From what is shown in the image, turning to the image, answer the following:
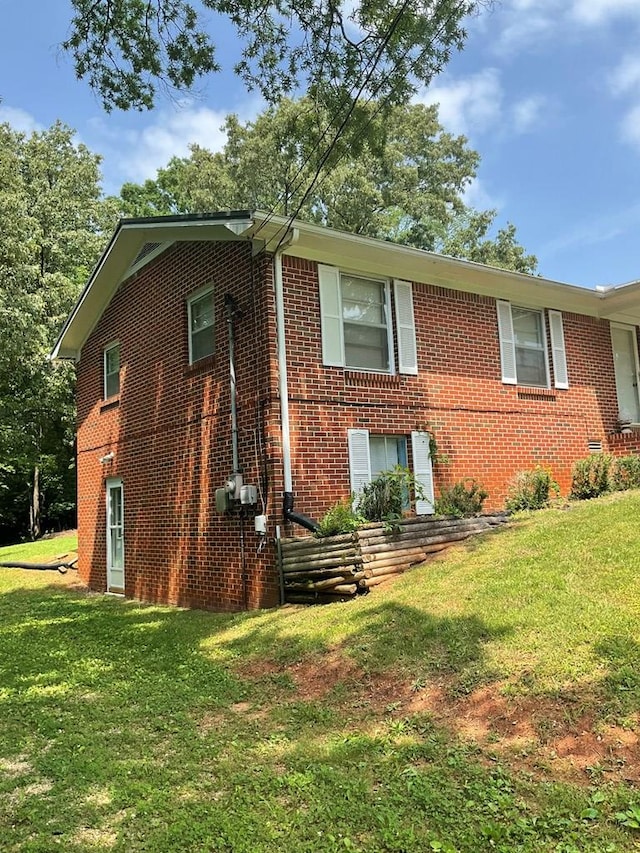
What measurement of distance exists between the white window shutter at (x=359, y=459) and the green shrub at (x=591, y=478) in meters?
3.57

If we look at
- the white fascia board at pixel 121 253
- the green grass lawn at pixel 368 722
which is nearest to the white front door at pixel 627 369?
the green grass lawn at pixel 368 722

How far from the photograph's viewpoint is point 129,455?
1184 cm

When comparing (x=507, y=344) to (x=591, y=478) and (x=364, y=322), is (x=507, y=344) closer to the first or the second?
(x=591, y=478)

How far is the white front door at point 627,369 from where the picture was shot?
43.0ft

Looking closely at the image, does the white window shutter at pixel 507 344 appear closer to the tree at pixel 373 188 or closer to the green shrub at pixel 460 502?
the green shrub at pixel 460 502

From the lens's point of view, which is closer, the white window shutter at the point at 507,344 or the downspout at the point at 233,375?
the downspout at the point at 233,375

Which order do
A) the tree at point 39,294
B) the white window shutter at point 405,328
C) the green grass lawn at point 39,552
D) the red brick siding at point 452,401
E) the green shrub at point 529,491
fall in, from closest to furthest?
1. the red brick siding at point 452,401
2. the white window shutter at point 405,328
3. the green shrub at point 529,491
4. the green grass lawn at point 39,552
5. the tree at point 39,294

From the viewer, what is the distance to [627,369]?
13.3 metres

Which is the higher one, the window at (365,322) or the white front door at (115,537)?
the window at (365,322)

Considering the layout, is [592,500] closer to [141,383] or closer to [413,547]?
[413,547]

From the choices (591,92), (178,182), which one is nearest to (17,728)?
(591,92)

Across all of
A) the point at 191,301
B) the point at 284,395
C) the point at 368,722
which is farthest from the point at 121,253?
the point at 368,722

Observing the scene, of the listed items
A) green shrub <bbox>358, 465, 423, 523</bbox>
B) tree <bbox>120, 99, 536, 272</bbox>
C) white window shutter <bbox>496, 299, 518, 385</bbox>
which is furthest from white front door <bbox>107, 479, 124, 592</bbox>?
tree <bbox>120, 99, 536, 272</bbox>

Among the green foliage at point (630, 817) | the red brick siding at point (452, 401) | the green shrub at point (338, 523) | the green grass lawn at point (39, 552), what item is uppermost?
the red brick siding at point (452, 401)
